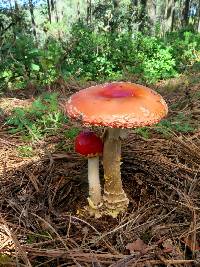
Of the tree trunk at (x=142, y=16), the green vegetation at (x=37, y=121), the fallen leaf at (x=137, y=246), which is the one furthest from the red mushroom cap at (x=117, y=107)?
the tree trunk at (x=142, y=16)

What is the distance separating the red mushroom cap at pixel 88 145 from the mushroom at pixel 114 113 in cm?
8

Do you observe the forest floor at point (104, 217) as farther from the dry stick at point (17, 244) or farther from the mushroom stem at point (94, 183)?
the mushroom stem at point (94, 183)

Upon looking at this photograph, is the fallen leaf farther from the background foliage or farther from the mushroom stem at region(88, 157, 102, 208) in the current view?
the background foliage

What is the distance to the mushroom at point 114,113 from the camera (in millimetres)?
1833

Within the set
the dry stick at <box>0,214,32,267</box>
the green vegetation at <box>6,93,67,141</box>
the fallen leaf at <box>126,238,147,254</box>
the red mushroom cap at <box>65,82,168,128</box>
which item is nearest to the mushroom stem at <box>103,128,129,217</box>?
the red mushroom cap at <box>65,82,168,128</box>

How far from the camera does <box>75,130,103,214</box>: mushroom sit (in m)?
2.13

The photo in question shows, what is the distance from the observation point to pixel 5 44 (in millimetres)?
6785

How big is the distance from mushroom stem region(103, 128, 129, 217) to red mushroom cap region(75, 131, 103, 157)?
0.25ft

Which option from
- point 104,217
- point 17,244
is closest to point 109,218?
point 104,217

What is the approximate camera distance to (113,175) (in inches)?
90.1

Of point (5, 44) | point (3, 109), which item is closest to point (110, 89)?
point (3, 109)

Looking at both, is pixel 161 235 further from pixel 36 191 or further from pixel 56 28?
pixel 56 28

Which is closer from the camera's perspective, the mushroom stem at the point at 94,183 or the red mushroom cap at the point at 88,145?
the red mushroom cap at the point at 88,145

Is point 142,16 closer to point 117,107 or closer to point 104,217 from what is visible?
point 104,217
